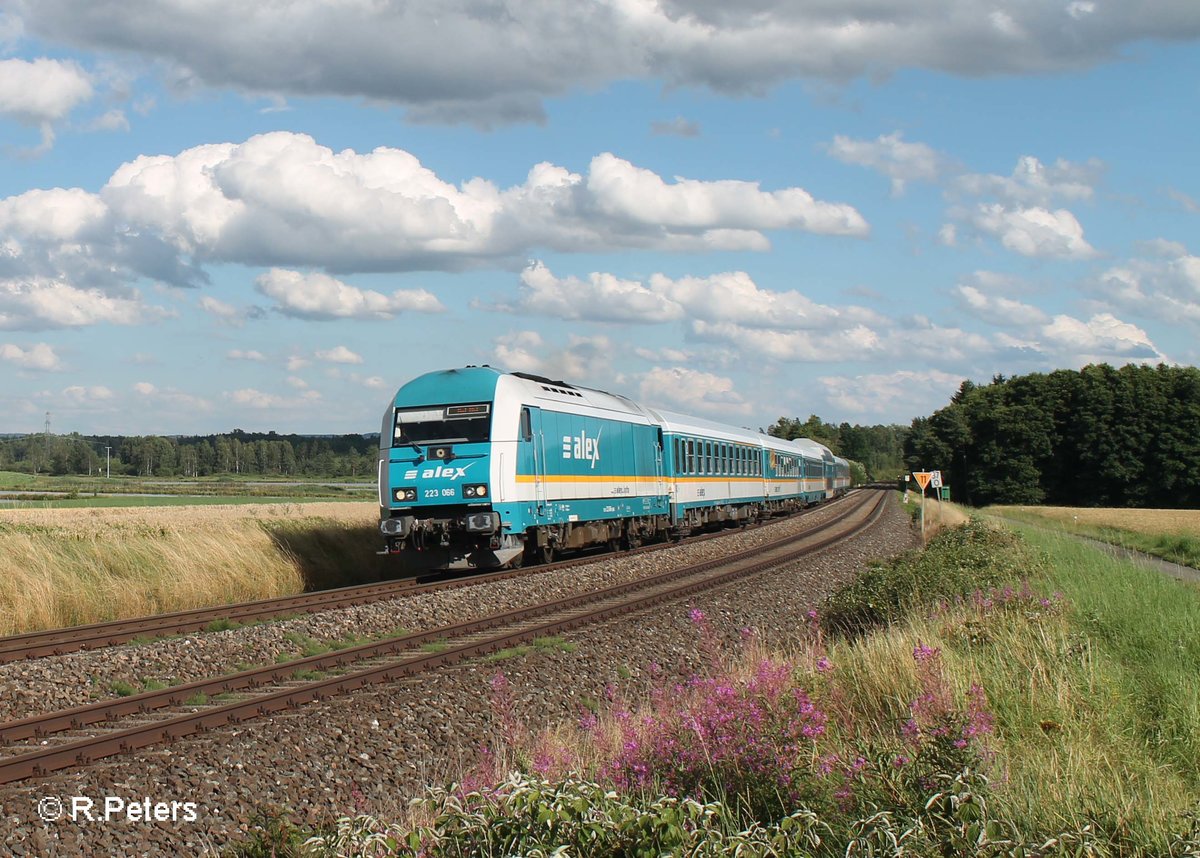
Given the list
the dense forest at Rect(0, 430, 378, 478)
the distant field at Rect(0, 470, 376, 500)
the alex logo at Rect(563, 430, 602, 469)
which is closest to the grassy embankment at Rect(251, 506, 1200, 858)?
the alex logo at Rect(563, 430, 602, 469)

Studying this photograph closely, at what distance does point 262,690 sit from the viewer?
10180 millimetres

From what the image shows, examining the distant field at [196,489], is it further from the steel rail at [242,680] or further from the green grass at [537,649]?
the green grass at [537,649]

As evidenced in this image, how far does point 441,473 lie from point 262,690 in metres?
9.42

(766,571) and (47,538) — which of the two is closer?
(47,538)

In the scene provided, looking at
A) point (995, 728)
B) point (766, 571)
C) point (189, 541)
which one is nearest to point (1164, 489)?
point (766, 571)

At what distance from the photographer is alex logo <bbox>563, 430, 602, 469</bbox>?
2228 centimetres

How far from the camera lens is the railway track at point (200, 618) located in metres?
12.4

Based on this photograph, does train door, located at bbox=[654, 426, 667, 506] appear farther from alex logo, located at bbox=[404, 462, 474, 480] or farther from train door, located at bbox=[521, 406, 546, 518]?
alex logo, located at bbox=[404, 462, 474, 480]

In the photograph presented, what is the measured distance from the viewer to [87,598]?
53.2 ft

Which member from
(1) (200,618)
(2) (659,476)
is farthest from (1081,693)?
(2) (659,476)

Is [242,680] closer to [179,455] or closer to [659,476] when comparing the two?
[659,476]

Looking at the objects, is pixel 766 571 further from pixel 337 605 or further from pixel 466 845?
pixel 466 845

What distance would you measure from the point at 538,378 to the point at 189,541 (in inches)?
286

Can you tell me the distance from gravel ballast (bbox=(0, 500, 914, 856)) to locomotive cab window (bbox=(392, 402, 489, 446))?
309 cm
